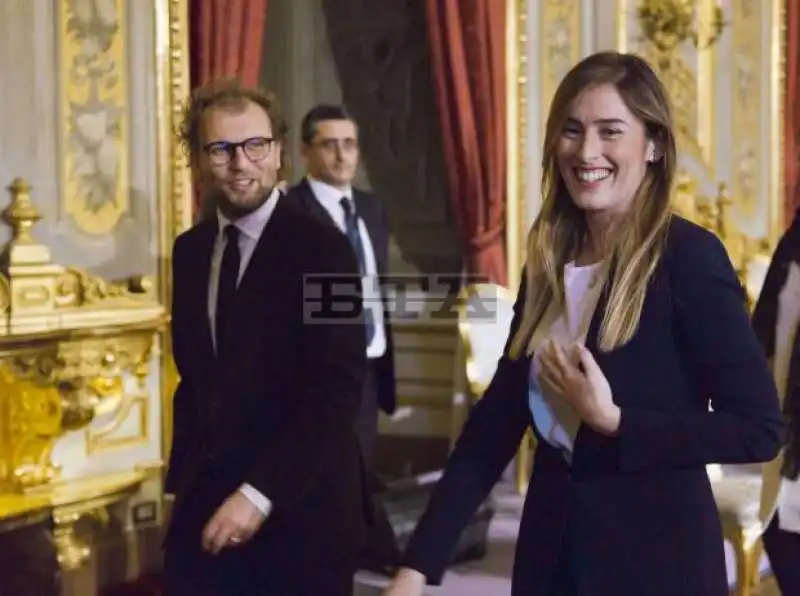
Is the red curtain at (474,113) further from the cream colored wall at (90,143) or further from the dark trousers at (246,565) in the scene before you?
the dark trousers at (246,565)

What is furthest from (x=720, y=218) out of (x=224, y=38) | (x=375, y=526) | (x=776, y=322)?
(x=776, y=322)

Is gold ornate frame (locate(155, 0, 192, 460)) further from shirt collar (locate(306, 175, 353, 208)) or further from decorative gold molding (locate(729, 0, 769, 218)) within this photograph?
decorative gold molding (locate(729, 0, 769, 218))

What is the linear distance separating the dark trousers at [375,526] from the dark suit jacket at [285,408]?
1.56 m

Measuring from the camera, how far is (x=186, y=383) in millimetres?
2018

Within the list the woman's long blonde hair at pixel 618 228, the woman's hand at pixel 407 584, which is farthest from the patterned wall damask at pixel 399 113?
the woman's hand at pixel 407 584

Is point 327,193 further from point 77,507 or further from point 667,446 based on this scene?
point 667,446

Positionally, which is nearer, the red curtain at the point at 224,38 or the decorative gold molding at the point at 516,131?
the red curtain at the point at 224,38

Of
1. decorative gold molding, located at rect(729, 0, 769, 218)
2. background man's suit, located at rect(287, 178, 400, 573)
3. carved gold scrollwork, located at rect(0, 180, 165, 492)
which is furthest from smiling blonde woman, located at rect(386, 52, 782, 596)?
decorative gold molding, located at rect(729, 0, 769, 218)

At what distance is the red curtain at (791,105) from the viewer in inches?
243

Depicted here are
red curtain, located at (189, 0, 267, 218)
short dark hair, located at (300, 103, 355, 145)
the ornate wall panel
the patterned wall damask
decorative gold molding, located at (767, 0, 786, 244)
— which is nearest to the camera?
the ornate wall panel

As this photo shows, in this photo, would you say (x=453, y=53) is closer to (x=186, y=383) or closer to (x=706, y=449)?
(x=186, y=383)

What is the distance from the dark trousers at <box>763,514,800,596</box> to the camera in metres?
2.26

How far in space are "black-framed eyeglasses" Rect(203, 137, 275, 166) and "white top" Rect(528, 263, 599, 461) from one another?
0.67 meters

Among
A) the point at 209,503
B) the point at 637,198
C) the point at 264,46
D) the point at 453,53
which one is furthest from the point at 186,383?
the point at 264,46
